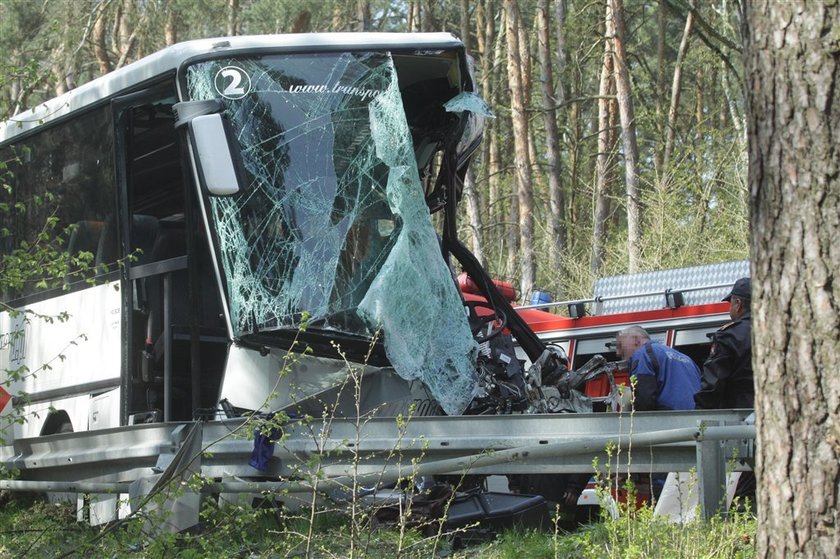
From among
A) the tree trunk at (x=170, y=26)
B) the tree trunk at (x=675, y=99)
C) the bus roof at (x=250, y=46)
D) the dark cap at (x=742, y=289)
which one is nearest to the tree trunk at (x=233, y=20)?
the tree trunk at (x=170, y=26)

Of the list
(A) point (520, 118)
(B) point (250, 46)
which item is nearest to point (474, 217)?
(A) point (520, 118)

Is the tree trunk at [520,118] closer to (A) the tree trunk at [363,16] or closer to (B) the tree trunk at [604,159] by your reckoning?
(B) the tree trunk at [604,159]

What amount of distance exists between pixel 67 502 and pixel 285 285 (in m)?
3.23

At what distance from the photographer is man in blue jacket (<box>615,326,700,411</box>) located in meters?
8.13

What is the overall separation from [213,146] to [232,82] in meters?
0.70

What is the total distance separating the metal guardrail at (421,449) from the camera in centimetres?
546

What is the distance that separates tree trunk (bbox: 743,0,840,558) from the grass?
1319 millimetres

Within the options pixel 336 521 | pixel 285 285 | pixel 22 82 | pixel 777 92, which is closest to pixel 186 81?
pixel 22 82

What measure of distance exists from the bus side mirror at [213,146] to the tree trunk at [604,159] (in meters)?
13.4

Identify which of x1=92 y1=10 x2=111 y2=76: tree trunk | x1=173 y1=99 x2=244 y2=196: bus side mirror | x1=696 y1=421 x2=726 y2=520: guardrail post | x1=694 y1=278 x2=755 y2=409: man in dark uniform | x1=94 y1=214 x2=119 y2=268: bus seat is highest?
x1=92 y1=10 x2=111 y2=76: tree trunk

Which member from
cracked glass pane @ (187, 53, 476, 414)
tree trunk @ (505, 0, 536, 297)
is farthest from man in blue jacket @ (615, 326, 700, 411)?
tree trunk @ (505, 0, 536, 297)

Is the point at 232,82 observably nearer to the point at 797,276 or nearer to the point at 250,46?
the point at 250,46

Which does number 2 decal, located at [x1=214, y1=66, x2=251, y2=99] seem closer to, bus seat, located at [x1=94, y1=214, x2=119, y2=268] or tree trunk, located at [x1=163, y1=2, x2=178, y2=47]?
bus seat, located at [x1=94, y1=214, x2=119, y2=268]

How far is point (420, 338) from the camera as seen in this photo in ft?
24.2
